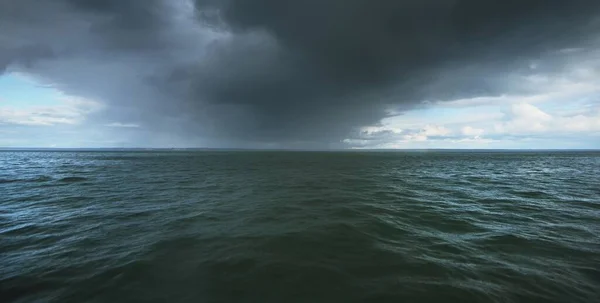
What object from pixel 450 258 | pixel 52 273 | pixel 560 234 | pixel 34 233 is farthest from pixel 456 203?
pixel 34 233

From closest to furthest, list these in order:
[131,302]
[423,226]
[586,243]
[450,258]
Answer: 1. [131,302]
2. [450,258]
3. [586,243]
4. [423,226]

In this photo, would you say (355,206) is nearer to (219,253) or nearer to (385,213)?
(385,213)

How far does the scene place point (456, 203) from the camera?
1920 cm

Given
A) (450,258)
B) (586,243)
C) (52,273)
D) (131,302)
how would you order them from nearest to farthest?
(131,302), (52,273), (450,258), (586,243)

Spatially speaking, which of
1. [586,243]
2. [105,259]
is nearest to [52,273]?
[105,259]

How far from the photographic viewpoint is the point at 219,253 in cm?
972

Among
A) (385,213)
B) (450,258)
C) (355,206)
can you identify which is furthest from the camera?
(355,206)

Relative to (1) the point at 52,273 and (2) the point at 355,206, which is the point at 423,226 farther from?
(1) the point at 52,273

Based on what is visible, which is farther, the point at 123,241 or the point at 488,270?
the point at 123,241

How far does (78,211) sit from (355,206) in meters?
19.9

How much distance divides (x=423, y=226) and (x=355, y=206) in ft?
18.7

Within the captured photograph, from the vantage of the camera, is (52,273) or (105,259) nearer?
(52,273)

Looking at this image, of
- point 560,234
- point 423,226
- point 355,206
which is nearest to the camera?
point 560,234

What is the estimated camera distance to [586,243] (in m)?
10.9
